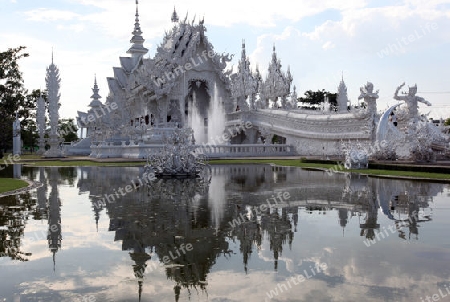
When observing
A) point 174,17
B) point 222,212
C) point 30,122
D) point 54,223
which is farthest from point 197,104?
point 54,223

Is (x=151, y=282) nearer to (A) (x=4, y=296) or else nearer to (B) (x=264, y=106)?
(A) (x=4, y=296)

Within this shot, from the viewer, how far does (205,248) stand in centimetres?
720

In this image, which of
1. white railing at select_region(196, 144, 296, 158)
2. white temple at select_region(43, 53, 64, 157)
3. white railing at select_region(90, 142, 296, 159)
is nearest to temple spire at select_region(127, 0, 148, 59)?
white temple at select_region(43, 53, 64, 157)

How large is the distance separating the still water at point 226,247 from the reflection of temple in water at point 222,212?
0.03m

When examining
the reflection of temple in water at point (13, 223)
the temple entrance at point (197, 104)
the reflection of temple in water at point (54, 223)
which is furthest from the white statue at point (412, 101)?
the temple entrance at point (197, 104)

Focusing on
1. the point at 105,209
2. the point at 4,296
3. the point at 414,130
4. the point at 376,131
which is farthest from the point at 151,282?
the point at 376,131

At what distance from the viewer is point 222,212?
10297 mm

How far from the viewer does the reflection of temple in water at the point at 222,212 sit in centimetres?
690

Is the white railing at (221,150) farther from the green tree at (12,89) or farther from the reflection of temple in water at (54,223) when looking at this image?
the reflection of temple in water at (54,223)

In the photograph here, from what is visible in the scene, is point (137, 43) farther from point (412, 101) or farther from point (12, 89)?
point (412, 101)

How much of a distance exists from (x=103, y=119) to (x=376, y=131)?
3386 cm

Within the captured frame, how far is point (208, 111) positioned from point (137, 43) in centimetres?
1791

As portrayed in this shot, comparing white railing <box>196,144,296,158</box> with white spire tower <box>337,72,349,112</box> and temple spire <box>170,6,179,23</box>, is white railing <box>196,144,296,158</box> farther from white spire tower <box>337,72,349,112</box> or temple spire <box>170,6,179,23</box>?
temple spire <box>170,6,179,23</box>

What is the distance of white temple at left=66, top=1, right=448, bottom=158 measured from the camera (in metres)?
36.4
